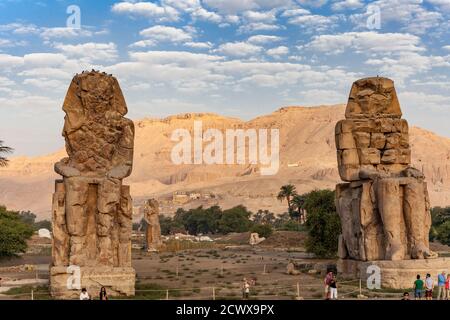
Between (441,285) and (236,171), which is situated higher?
(236,171)

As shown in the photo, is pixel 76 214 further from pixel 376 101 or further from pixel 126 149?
pixel 376 101

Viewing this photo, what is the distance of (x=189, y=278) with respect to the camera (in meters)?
18.8

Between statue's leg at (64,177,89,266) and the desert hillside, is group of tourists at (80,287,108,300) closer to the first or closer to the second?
statue's leg at (64,177,89,266)

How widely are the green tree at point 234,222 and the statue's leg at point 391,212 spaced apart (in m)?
44.3

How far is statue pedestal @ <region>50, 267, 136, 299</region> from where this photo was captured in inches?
528

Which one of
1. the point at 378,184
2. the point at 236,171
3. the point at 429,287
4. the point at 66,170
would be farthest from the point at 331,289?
the point at 236,171

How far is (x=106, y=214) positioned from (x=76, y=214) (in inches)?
24.6

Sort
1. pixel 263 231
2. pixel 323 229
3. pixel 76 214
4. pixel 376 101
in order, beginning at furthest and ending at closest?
pixel 263 231 < pixel 323 229 < pixel 376 101 < pixel 76 214

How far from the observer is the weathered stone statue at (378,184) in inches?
599

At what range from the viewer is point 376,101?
17406 mm

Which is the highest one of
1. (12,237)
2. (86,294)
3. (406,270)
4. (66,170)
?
(66,170)
